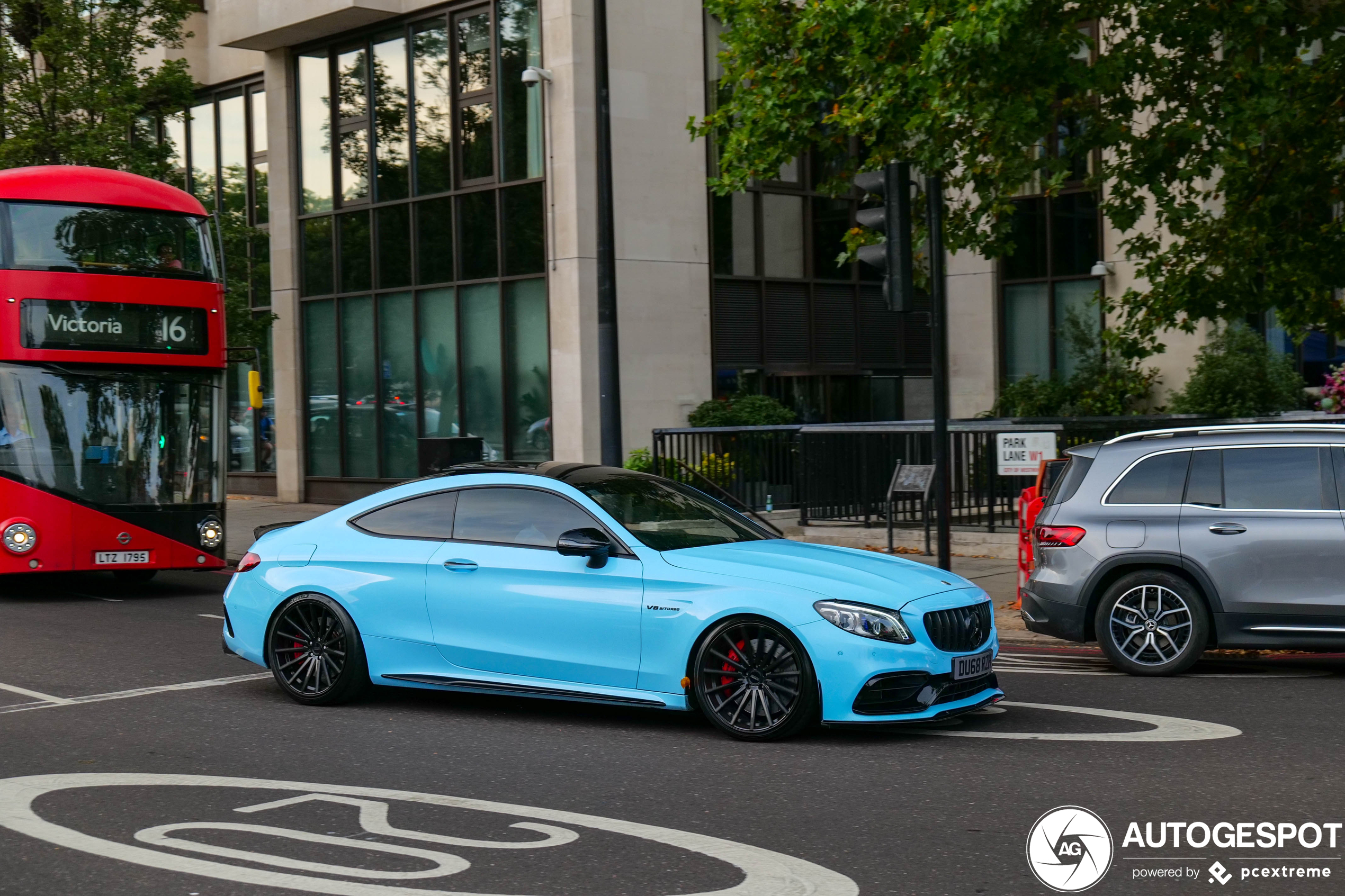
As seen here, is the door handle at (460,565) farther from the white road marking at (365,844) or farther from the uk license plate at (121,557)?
the uk license plate at (121,557)

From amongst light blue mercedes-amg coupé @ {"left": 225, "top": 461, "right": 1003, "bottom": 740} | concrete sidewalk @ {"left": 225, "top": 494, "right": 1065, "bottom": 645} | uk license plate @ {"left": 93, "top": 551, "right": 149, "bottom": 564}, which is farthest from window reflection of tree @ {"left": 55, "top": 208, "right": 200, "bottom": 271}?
light blue mercedes-amg coupé @ {"left": 225, "top": 461, "right": 1003, "bottom": 740}

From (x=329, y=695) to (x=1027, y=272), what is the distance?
20.0 metres

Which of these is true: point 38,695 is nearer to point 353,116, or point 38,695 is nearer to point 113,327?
point 113,327

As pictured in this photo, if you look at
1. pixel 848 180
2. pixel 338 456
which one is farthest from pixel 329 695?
pixel 338 456

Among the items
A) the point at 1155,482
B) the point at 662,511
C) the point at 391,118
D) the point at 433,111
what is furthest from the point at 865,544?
the point at 391,118

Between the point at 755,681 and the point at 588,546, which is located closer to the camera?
the point at 755,681

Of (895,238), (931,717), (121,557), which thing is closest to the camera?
(931,717)

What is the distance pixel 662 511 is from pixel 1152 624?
3499mm

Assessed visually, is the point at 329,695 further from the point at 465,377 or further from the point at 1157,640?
the point at 465,377

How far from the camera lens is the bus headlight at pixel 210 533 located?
51.1 ft

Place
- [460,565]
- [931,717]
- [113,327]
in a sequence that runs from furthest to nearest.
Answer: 1. [113,327]
2. [460,565]
3. [931,717]

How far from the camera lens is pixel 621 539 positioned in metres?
8.12

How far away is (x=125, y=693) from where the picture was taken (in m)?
9.50

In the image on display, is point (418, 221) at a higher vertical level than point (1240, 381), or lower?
higher
